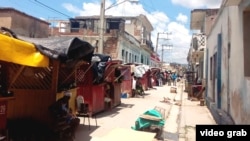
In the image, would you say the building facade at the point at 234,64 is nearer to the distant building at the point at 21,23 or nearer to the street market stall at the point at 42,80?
the street market stall at the point at 42,80

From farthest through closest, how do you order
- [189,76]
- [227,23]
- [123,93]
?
1. [189,76]
2. [123,93]
3. [227,23]

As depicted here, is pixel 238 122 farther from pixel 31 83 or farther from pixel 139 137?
pixel 31 83

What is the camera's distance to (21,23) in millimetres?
26375

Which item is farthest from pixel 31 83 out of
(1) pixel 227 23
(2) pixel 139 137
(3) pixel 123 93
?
(3) pixel 123 93

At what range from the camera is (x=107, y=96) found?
50.9 feet

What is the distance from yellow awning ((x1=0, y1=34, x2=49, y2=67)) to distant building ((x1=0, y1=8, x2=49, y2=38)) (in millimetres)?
19062

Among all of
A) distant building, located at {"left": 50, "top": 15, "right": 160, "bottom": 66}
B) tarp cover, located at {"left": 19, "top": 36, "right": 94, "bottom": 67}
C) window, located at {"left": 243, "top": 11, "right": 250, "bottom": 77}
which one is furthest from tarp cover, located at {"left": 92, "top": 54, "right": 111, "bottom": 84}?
distant building, located at {"left": 50, "top": 15, "right": 160, "bottom": 66}

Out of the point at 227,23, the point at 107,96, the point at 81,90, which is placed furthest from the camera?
the point at 107,96

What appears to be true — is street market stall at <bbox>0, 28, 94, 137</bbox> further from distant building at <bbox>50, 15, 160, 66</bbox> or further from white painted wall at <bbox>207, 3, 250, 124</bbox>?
distant building at <bbox>50, 15, 160, 66</bbox>

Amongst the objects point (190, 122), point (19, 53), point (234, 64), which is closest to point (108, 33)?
point (190, 122)

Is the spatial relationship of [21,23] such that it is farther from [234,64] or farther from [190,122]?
[234,64]

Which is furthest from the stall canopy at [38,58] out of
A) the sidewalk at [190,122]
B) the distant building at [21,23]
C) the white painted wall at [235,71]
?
the distant building at [21,23]

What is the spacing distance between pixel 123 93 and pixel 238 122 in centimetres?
1458

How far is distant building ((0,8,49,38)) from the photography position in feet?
82.8
